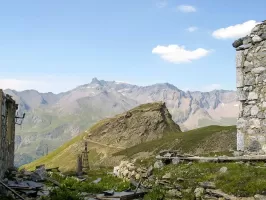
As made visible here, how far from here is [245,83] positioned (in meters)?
16.7

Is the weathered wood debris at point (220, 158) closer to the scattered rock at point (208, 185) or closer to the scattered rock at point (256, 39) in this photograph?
the scattered rock at point (208, 185)

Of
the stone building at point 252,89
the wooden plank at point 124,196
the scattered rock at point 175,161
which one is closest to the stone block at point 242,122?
the stone building at point 252,89

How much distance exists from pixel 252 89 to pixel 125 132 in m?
92.3

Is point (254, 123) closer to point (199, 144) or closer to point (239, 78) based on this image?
point (239, 78)

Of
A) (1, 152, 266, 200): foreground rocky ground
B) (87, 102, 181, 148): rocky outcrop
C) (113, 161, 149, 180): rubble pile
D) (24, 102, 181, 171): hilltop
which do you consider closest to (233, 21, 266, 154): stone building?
(1, 152, 266, 200): foreground rocky ground

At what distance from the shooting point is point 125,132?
354ft

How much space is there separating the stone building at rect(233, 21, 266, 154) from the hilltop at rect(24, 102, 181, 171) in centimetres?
8226

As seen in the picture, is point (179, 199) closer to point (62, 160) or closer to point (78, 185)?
point (78, 185)

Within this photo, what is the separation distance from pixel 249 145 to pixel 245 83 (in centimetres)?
285

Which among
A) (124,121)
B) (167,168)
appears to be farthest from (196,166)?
(124,121)

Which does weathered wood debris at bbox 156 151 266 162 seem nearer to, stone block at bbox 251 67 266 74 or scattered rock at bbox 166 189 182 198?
scattered rock at bbox 166 189 182 198

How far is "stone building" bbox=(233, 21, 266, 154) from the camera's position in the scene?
635 inches

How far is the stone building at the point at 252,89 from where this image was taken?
635 inches

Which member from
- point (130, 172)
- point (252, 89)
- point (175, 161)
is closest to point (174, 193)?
point (175, 161)
